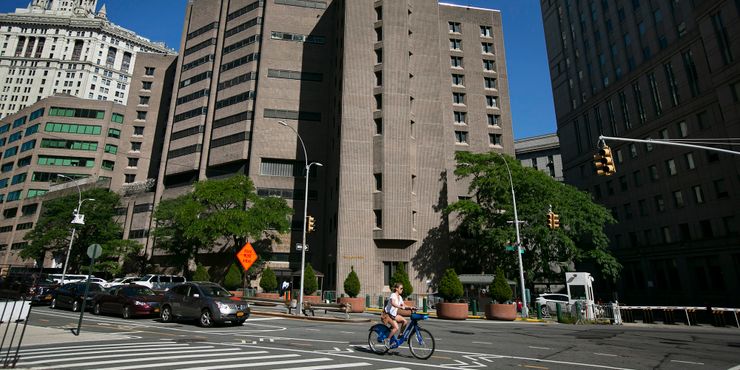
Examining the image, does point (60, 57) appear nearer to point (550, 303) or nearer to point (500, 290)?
point (500, 290)

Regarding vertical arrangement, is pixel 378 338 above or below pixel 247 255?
below

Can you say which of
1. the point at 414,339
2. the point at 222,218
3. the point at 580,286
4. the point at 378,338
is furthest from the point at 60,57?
the point at 414,339

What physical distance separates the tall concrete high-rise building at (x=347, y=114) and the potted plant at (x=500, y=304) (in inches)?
566

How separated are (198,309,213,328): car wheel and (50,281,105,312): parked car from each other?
31.7 ft

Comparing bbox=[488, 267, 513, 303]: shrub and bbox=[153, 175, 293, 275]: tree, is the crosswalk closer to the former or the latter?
bbox=[488, 267, 513, 303]: shrub

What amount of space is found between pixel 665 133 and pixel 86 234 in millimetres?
77192

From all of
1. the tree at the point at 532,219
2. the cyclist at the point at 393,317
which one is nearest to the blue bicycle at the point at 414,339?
the cyclist at the point at 393,317

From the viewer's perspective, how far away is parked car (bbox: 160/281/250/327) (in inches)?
622

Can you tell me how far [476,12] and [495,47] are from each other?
6576 mm

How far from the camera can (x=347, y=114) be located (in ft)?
→ 140

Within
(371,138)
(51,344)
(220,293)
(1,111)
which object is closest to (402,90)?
(371,138)

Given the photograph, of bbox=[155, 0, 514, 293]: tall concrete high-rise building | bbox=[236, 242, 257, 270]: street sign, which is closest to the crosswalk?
bbox=[236, 242, 257, 270]: street sign

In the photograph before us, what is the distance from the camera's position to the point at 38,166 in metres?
77.1

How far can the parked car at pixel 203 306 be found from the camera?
622 inches
